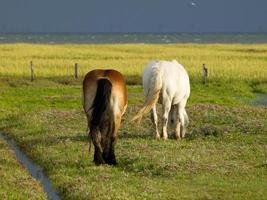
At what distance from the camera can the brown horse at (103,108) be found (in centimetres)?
1552

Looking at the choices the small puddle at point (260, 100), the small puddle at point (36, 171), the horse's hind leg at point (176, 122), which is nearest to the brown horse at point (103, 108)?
the small puddle at point (36, 171)

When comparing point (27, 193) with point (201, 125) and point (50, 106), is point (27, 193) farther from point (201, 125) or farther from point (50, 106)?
point (50, 106)

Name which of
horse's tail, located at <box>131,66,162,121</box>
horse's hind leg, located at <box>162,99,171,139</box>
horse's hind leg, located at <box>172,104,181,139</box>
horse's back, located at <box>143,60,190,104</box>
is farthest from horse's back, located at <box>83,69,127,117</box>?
horse's hind leg, located at <box>172,104,181,139</box>

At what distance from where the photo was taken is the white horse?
18.9 metres

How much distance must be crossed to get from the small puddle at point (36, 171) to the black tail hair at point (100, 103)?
1697 mm

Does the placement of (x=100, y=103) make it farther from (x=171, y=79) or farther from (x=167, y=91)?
(x=171, y=79)

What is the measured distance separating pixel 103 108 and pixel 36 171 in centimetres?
247

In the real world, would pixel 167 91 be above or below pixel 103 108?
below

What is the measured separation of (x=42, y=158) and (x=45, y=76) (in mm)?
30386

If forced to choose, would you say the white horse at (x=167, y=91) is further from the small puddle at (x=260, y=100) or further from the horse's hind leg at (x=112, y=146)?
the small puddle at (x=260, y=100)

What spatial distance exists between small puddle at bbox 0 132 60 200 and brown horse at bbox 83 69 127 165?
1.39 meters

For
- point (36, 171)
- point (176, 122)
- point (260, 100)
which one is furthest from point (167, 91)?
point (260, 100)

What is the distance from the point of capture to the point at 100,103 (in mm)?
15539

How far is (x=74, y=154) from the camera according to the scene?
57.4 feet
